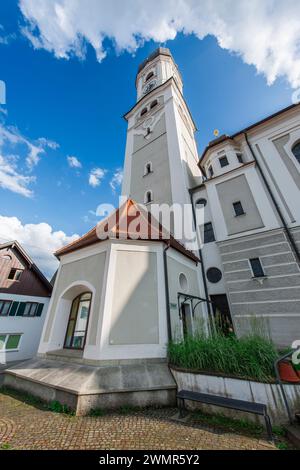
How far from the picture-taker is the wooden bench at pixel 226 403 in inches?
155

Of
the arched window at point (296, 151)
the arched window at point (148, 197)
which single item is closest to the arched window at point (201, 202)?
the arched window at point (148, 197)

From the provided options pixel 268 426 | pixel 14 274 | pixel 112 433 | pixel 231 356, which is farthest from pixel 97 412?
pixel 14 274

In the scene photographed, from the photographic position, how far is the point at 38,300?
17.3m

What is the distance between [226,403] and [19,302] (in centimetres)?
1717

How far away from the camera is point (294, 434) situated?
359cm


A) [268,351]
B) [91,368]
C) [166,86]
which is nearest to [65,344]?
[91,368]

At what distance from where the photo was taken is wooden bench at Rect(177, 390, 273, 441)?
12.9 feet

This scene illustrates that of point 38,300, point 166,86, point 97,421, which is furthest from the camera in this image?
point 166,86

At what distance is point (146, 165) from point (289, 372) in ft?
54.6

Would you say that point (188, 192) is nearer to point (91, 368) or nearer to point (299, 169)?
point (299, 169)

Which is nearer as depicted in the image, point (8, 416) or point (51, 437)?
point (51, 437)

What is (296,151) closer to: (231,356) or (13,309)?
(231,356)

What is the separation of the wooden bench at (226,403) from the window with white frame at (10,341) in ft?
51.3

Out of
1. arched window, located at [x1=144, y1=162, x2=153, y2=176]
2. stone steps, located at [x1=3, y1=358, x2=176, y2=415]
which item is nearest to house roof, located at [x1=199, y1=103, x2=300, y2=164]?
arched window, located at [x1=144, y1=162, x2=153, y2=176]
